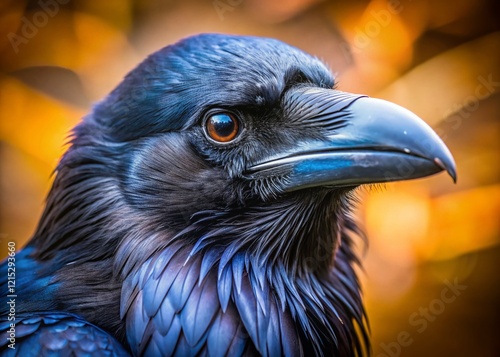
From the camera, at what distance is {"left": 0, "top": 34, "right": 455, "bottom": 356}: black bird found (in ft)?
6.59

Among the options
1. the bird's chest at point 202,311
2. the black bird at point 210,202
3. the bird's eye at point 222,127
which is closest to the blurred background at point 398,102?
the black bird at point 210,202

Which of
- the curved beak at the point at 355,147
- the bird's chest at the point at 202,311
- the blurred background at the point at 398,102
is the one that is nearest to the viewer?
the curved beak at the point at 355,147

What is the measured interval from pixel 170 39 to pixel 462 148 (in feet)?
7.90

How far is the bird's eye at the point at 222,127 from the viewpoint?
212 cm

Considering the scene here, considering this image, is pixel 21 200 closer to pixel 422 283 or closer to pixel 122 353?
pixel 122 353

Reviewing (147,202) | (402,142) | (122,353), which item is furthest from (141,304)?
(402,142)

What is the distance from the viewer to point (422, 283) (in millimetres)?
4652

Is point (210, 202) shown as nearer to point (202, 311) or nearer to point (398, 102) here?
point (202, 311)

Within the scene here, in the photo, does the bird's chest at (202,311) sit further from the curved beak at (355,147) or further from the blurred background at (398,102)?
the blurred background at (398,102)

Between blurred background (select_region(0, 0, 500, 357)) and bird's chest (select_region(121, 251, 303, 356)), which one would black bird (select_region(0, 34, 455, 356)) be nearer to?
bird's chest (select_region(121, 251, 303, 356))

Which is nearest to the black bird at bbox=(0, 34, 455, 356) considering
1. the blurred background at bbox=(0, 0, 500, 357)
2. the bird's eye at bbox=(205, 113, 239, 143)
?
the bird's eye at bbox=(205, 113, 239, 143)

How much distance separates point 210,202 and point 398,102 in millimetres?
2825

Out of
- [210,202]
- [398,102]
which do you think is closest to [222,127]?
[210,202]

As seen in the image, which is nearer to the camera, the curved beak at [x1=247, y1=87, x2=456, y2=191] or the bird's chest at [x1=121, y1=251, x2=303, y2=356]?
the curved beak at [x1=247, y1=87, x2=456, y2=191]
